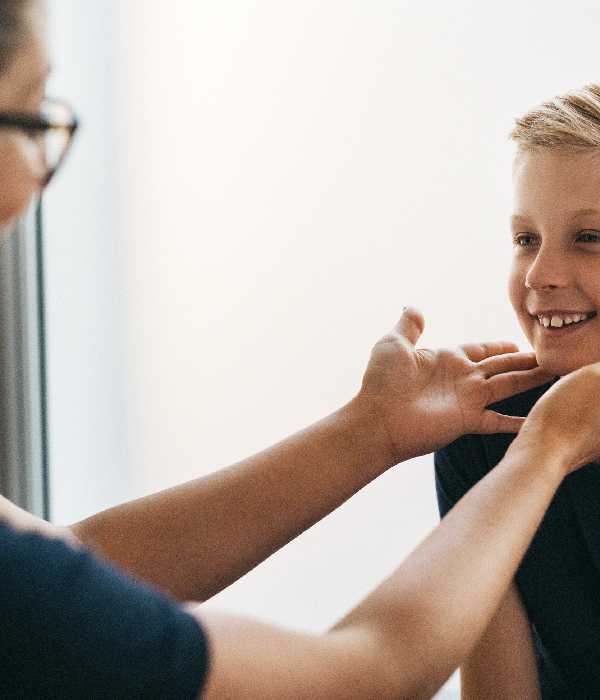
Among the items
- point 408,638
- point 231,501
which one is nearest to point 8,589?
point 408,638

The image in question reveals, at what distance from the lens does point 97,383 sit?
2062mm

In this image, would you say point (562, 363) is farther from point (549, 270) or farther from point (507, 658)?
point (507, 658)

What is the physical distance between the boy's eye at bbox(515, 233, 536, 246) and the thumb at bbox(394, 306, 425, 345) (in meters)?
0.18

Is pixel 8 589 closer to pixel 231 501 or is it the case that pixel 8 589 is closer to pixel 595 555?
pixel 231 501

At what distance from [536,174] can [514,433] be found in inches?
14.4

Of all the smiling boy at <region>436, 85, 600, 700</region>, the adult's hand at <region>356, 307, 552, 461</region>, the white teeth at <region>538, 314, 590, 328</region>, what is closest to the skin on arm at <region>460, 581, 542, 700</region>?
the smiling boy at <region>436, 85, 600, 700</region>

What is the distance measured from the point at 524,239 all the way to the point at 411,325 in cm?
21

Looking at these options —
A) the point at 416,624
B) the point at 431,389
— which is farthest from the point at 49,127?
the point at 431,389

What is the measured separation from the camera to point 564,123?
0.96 m

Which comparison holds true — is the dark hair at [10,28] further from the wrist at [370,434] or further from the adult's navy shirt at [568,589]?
the adult's navy shirt at [568,589]

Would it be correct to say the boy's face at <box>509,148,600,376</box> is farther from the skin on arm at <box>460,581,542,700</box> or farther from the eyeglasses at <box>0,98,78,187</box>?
the eyeglasses at <box>0,98,78,187</box>

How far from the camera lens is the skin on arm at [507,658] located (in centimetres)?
100

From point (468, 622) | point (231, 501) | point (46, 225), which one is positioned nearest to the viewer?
point (468, 622)

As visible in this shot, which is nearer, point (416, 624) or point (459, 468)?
point (416, 624)
